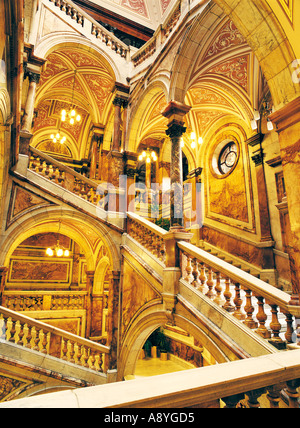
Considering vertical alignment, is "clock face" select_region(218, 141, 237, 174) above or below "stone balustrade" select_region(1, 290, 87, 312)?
above

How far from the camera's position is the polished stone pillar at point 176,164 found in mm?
5496

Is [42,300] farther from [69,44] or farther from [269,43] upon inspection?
[269,43]

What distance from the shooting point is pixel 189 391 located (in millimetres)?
1210

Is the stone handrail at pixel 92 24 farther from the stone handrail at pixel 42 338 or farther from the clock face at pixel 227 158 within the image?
the stone handrail at pixel 42 338

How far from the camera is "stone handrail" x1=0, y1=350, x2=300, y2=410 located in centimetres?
106

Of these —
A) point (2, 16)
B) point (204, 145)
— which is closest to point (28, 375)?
point (2, 16)

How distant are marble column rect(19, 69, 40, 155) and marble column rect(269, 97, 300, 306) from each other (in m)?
6.10

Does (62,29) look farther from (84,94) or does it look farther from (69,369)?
(69,369)

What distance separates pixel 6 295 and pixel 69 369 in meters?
5.01

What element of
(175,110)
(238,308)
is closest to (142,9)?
(175,110)

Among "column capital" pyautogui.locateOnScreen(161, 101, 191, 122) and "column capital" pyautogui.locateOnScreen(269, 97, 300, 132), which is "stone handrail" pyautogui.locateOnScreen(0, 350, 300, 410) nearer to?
"column capital" pyautogui.locateOnScreen(269, 97, 300, 132)

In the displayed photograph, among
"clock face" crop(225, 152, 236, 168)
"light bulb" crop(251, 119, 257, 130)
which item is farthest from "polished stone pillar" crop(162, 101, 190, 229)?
"clock face" crop(225, 152, 236, 168)

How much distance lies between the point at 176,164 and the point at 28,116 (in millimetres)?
4517

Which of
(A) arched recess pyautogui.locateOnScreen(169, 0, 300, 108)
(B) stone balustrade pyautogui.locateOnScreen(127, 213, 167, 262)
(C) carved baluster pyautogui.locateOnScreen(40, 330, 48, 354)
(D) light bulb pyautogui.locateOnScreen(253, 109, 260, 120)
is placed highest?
(D) light bulb pyautogui.locateOnScreen(253, 109, 260, 120)
